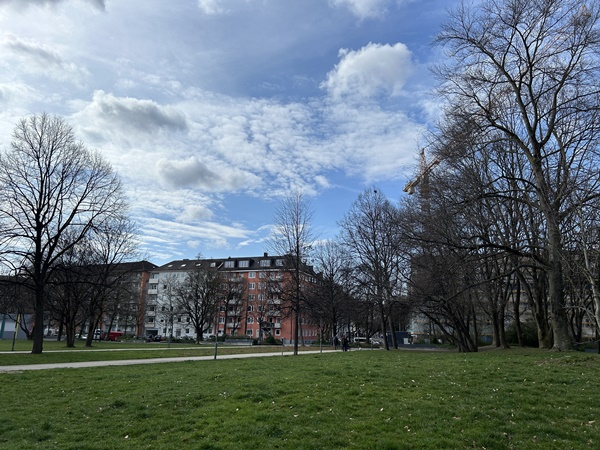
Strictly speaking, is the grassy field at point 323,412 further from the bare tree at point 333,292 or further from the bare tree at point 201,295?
the bare tree at point 201,295

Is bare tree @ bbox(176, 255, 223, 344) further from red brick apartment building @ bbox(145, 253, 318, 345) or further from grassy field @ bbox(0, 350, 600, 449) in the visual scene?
grassy field @ bbox(0, 350, 600, 449)

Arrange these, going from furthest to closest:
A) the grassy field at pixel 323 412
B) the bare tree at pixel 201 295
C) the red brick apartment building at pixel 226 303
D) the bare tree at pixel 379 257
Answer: the red brick apartment building at pixel 226 303
the bare tree at pixel 201 295
the bare tree at pixel 379 257
the grassy field at pixel 323 412

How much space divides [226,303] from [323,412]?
→ 71155 millimetres

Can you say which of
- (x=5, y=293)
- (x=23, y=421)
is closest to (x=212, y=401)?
(x=23, y=421)

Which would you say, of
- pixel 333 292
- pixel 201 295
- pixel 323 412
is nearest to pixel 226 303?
pixel 201 295

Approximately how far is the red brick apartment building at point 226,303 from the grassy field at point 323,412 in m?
61.2

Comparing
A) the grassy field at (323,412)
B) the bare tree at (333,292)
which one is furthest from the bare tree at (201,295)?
the grassy field at (323,412)

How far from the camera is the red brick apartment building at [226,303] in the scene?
76500 mm

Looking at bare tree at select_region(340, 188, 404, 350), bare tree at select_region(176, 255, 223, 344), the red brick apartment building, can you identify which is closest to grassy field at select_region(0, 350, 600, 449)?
bare tree at select_region(340, 188, 404, 350)

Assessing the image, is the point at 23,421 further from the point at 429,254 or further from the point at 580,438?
the point at 429,254

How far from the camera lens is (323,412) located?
799 centimetres

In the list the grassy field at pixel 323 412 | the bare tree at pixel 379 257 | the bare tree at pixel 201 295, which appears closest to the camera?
the grassy field at pixel 323 412

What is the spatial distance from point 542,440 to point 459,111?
45.8 ft

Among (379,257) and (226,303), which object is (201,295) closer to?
(226,303)
